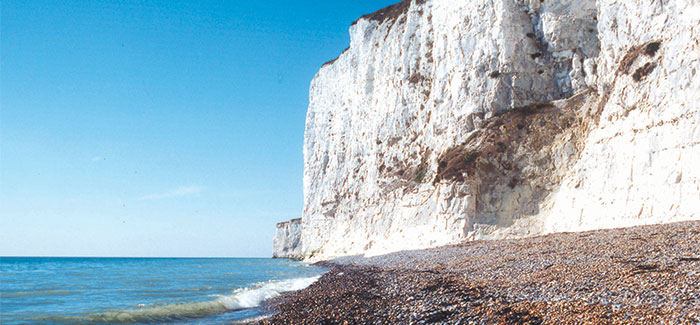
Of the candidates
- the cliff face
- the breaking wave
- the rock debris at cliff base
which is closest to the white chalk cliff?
the rock debris at cliff base

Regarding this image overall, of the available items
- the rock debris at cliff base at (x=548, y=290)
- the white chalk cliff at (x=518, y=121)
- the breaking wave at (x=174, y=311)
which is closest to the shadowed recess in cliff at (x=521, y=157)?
the white chalk cliff at (x=518, y=121)

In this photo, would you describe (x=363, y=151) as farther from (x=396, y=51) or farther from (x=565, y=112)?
(x=565, y=112)

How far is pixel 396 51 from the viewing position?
43.0 m

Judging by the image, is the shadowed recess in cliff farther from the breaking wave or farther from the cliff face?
the cliff face

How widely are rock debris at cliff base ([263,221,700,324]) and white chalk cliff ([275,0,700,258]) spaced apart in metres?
6.87

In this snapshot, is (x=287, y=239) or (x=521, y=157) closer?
(x=521, y=157)

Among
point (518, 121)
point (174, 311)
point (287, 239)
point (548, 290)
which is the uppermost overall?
point (518, 121)

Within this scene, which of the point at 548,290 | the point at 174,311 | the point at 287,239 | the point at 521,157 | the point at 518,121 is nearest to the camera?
the point at 548,290

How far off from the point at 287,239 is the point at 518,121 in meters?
76.2

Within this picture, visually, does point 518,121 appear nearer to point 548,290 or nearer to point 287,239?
point 548,290

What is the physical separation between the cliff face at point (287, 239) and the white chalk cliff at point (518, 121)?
153 feet

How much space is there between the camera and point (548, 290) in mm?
8641

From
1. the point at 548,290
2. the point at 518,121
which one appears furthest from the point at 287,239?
the point at 548,290

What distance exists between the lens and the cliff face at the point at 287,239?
312 feet
